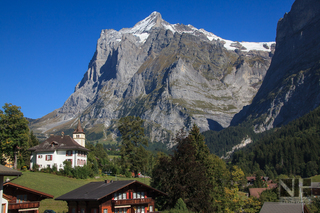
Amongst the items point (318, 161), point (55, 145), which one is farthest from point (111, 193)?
point (318, 161)

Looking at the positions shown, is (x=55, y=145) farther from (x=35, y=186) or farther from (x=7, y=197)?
(x=7, y=197)

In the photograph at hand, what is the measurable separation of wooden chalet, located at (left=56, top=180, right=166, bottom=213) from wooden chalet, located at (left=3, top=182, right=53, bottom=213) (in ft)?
21.2

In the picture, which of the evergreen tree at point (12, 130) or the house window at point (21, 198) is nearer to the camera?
the house window at point (21, 198)

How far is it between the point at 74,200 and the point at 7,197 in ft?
32.7

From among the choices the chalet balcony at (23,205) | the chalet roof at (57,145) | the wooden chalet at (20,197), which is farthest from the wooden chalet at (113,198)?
the chalet roof at (57,145)

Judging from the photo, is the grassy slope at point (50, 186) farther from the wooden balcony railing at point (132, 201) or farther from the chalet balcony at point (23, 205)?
the chalet balcony at point (23, 205)

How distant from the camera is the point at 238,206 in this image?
55844 mm

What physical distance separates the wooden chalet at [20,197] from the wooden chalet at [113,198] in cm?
646

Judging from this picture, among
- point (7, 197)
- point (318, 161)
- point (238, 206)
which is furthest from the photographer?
point (318, 161)

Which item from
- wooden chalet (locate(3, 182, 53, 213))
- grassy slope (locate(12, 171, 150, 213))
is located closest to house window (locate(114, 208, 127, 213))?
grassy slope (locate(12, 171, 150, 213))

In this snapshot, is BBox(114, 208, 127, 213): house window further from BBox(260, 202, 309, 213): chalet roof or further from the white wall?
the white wall

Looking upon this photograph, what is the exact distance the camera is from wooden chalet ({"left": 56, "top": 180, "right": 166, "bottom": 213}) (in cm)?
4191

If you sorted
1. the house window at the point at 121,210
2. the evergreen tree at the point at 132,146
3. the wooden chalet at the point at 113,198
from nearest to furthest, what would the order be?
the wooden chalet at the point at 113,198, the house window at the point at 121,210, the evergreen tree at the point at 132,146

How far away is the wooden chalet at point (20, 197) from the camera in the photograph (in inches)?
1368
